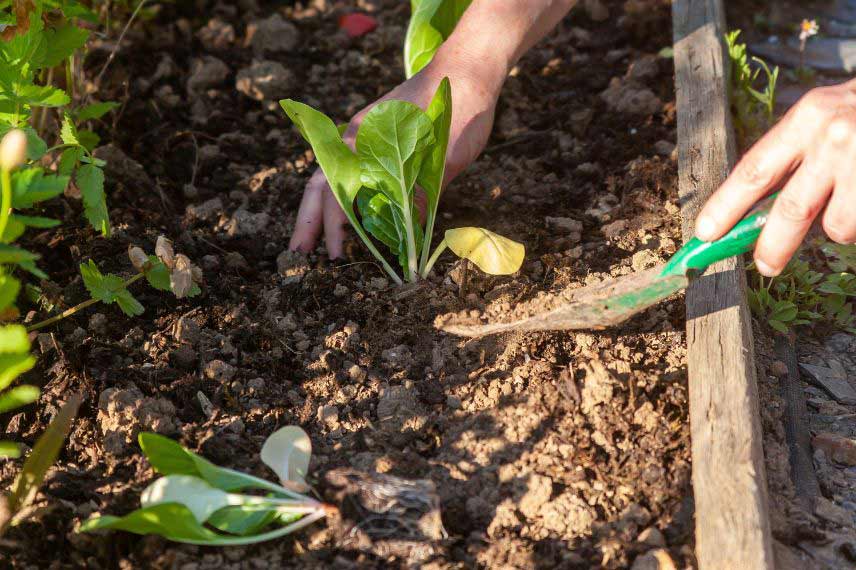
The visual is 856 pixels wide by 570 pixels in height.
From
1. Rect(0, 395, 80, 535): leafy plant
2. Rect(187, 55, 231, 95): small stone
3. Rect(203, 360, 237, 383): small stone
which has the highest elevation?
Rect(187, 55, 231, 95): small stone

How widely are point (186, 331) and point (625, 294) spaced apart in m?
0.94

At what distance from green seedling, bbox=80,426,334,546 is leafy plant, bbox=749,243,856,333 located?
1143 mm

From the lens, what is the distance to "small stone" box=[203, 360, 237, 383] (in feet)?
5.73

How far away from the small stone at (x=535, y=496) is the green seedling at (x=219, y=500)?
35 cm

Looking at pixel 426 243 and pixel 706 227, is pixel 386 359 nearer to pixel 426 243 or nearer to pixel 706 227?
pixel 426 243

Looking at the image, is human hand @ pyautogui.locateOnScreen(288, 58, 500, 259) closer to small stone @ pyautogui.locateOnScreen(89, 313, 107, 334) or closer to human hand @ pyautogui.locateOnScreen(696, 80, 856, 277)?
small stone @ pyautogui.locateOnScreen(89, 313, 107, 334)

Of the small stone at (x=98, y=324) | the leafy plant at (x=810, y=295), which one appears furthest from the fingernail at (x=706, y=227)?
the small stone at (x=98, y=324)

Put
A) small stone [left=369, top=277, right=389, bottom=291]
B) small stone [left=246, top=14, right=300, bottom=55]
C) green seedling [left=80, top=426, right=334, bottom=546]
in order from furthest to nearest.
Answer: small stone [left=246, top=14, right=300, bottom=55] → small stone [left=369, top=277, right=389, bottom=291] → green seedling [left=80, top=426, right=334, bottom=546]

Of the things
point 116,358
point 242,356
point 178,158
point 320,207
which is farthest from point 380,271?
point 178,158

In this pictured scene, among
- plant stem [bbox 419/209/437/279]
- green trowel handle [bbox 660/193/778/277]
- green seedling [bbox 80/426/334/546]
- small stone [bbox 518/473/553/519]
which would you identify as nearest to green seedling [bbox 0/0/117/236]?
green seedling [bbox 80/426/334/546]

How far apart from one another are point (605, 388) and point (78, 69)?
1725 mm

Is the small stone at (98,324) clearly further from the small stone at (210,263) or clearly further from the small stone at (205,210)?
the small stone at (205,210)

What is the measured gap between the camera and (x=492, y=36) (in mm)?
2107

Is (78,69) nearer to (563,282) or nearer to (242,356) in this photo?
(242,356)
